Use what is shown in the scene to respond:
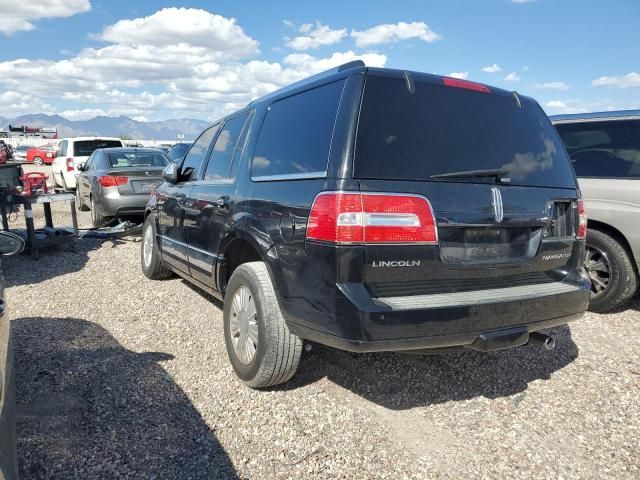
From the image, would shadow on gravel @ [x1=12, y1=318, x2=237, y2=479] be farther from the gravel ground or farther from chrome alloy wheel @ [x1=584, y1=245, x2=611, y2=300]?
chrome alloy wheel @ [x1=584, y1=245, x2=611, y2=300]

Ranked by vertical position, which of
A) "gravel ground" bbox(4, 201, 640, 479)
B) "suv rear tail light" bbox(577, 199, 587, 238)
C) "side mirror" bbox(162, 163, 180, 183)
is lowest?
"gravel ground" bbox(4, 201, 640, 479)

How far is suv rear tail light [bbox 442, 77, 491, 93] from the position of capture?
9.04 feet

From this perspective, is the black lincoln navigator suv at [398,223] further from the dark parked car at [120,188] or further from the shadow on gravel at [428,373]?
the dark parked car at [120,188]

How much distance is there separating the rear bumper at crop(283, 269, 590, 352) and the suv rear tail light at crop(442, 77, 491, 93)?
3.94 ft

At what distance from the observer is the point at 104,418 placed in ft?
8.98

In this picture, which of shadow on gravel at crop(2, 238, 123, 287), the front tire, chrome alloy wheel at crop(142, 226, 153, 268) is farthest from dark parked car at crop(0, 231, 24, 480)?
shadow on gravel at crop(2, 238, 123, 287)

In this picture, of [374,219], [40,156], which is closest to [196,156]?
[374,219]

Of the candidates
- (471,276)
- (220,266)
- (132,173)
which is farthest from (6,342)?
(132,173)

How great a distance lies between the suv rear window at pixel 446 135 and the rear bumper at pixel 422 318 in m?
0.62

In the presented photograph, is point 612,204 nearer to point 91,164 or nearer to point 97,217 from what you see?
point 97,217

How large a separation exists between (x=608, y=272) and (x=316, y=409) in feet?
11.3

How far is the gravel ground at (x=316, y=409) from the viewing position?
243cm

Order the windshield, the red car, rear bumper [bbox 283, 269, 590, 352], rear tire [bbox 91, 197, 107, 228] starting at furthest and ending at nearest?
the red car < the windshield < rear tire [bbox 91, 197, 107, 228] < rear bumper [bbox 283, 269, 590, 352]

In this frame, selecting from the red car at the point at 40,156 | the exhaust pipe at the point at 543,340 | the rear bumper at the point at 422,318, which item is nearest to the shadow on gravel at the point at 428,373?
the exhaust pipe at the point at 543,340
